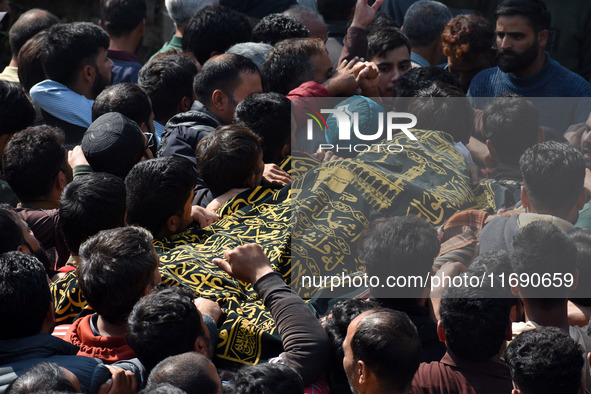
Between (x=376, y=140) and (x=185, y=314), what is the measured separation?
1.77m

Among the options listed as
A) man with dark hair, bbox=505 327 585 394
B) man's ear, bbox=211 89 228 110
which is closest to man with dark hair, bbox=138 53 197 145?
man's ear, bbox=211 89 228 110

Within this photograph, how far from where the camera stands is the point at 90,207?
3.56 metres

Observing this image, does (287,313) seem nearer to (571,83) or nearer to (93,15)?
(571,83)

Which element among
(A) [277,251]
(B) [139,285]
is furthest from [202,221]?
(B) [139,285]

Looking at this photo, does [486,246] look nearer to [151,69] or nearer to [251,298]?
[251,298]

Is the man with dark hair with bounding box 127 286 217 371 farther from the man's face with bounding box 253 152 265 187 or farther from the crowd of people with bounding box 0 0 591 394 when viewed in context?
the man's face with bounding box 253 152 265 187

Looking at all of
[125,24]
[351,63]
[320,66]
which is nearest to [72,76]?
[125,24]

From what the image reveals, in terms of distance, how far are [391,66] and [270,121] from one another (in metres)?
1.58

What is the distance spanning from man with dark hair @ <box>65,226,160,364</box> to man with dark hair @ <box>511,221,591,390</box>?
1357 millimetres

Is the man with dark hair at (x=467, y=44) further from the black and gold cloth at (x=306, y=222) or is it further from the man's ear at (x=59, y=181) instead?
the man's ear at (x=59, y=181)

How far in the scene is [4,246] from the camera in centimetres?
340

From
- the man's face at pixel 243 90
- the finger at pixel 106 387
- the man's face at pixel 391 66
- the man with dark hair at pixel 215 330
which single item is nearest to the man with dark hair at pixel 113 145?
the man's face at pixel 243 90

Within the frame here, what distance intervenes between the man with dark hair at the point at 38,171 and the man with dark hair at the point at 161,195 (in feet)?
1.64

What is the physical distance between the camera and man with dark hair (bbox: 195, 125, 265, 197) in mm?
3826
